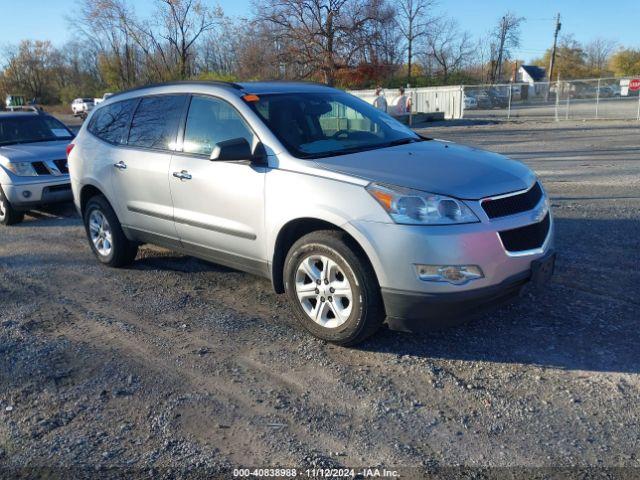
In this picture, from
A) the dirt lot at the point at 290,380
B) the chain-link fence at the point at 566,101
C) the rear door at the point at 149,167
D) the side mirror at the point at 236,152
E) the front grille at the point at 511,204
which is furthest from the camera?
the chain-link fence at the point at 566,101

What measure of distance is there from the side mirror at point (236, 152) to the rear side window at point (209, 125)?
235mm

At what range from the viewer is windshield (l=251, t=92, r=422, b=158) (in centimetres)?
436

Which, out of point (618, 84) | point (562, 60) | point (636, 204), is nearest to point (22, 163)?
point (636, 204)

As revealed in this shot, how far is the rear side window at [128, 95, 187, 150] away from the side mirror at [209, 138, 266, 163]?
1.02 metres

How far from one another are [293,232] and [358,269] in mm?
724

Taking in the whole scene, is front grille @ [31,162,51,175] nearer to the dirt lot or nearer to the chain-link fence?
the dirt lot

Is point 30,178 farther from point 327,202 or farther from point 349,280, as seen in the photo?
point 349,280

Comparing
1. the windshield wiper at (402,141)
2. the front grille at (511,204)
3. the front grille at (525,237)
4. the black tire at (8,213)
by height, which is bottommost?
the black tire at (8,213)

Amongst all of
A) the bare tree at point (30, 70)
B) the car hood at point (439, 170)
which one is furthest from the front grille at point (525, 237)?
the bare tree at point (30, 70)

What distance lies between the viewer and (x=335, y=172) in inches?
151

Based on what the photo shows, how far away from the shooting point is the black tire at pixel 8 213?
8.37m

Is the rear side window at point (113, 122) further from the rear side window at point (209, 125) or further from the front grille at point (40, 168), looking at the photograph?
the front grille at point (40, 168)

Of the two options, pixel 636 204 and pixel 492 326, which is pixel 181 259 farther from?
pixel 636 204

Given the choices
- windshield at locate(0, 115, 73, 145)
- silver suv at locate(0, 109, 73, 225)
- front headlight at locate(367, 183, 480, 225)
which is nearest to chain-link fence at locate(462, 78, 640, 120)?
windshield at locate(0, 115, 73, 145)
